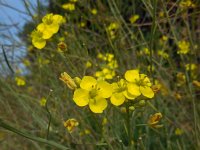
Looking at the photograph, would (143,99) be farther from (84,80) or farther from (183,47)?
(183,47)

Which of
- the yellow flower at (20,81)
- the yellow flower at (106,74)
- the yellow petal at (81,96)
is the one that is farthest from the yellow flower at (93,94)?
the yellow flower at (20,81)

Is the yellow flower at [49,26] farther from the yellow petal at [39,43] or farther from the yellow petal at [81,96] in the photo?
the yellow petal at [81,96]

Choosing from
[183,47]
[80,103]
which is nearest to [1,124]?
[80,103]

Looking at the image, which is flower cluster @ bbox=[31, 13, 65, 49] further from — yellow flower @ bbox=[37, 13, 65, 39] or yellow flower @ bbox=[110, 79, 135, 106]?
yellow flower @ bbox=[110, 79, 135, 106]

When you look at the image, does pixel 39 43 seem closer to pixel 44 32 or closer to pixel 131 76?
pixel 44 32

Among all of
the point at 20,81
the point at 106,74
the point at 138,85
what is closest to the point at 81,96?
the point at 138,85

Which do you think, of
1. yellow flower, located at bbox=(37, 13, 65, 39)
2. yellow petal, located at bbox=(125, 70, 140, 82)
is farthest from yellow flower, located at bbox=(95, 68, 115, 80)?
yellow petal, located at bbox=(125, 70, 140, 82)
